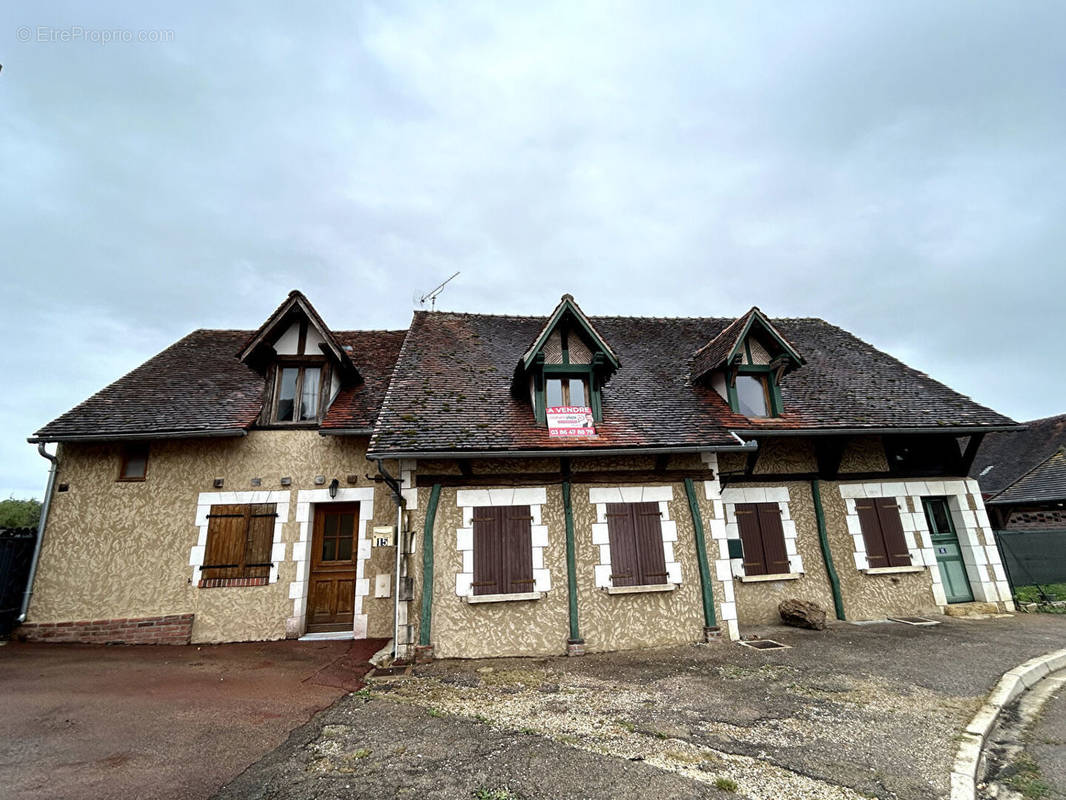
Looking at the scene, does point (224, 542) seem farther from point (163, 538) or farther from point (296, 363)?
point (296, 363)

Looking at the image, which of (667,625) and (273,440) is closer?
(667,625)

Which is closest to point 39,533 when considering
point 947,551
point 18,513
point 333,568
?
point 333,568

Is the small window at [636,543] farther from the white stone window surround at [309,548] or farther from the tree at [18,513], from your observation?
the tree at [18,513]

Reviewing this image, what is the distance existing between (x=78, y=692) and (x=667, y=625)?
7.19 metres

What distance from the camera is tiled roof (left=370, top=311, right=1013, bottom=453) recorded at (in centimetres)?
696

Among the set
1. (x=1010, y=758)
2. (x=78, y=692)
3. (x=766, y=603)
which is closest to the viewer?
(x=1010, y=758)

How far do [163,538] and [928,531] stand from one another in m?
13.6

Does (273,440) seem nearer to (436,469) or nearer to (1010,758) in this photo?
(436,469)

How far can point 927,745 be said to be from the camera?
365 centimetres

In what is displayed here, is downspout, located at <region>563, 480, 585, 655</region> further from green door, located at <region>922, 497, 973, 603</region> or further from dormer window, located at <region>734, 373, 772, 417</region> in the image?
green door, located at <region>922, 497, 973, 603</region>

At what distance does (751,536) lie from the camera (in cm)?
798

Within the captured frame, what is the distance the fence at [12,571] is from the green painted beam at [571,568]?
8751 millimetres

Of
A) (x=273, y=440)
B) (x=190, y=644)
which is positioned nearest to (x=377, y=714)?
(x=190, y=644)

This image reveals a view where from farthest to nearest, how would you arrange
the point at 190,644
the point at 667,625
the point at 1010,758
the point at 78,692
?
1. the point at 190,644
2. the point at 667,625
3. the point at 78,692
4. the point at 1010,758
